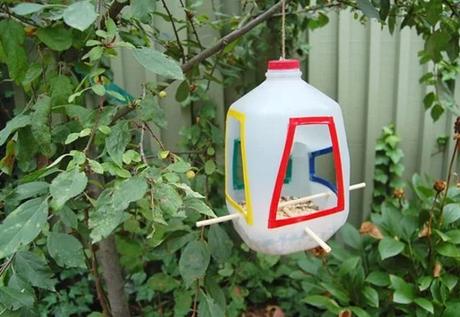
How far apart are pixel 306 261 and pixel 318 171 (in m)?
0.40

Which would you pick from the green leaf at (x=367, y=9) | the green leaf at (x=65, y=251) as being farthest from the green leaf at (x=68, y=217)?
the green leaf at (x=367, y=9)

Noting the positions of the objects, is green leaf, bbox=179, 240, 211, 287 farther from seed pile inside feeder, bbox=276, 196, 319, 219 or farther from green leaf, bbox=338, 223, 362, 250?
green leaf, bbox=338, 223, 362, 250

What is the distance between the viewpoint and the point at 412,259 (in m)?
1.41

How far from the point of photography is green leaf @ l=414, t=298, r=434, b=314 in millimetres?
1274

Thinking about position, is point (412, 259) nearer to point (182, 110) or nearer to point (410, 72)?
point (410, 72)

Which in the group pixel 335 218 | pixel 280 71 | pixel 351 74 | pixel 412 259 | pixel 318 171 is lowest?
pixel 412 259

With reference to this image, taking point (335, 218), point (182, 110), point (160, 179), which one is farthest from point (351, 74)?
point (160, 179)

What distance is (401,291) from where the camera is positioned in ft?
4.41

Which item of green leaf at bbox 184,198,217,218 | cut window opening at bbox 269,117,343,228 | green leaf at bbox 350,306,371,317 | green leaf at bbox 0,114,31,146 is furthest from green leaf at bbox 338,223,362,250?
green leaf at bbox 0,114,31,146

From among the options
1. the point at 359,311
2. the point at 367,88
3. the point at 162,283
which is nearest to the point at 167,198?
the point at 162,283

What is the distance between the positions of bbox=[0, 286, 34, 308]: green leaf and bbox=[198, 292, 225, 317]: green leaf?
0.35 meters

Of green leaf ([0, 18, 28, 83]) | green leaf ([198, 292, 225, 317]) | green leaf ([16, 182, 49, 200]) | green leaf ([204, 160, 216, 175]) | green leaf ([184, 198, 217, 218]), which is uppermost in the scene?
green leaf ([0, 18, 28, 83])

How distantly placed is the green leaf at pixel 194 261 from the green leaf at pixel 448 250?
843 millimetres

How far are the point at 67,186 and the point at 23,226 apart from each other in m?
0.07
